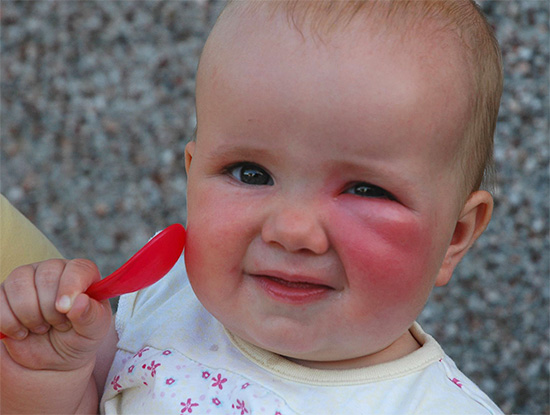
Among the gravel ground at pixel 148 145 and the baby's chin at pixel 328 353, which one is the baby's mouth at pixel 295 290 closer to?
the baby's chin at pixel 328 353

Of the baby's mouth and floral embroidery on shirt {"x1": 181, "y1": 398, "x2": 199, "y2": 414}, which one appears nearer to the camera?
the baby's mouth

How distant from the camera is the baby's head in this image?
93 centimetres

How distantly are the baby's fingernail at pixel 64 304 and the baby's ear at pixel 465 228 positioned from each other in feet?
1.74

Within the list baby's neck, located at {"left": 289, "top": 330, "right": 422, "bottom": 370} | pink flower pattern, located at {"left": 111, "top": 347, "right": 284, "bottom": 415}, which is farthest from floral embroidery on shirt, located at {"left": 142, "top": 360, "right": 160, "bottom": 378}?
baby's neck, located at {"left": 289, "top": 330, "right": 422, "bottom": 370}

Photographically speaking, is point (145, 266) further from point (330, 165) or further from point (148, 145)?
point (148, 145)

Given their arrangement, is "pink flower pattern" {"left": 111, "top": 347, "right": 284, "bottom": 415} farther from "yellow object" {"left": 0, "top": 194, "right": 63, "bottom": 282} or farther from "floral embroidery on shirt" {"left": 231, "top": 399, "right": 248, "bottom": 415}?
"yellow object" {"left": 0, "top": 194, "right": 63, "bottom": 282}

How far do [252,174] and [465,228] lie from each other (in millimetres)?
354

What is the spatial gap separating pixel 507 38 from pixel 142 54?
1.25 metres

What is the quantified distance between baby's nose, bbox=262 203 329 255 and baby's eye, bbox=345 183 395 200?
69 mm

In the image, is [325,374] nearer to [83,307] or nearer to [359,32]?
[83,307]

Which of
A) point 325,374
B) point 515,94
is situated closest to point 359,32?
point 325,374

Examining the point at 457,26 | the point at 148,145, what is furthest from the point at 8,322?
the point at 148,145

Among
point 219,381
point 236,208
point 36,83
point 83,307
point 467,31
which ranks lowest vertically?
point 36,83

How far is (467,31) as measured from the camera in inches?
40.6
